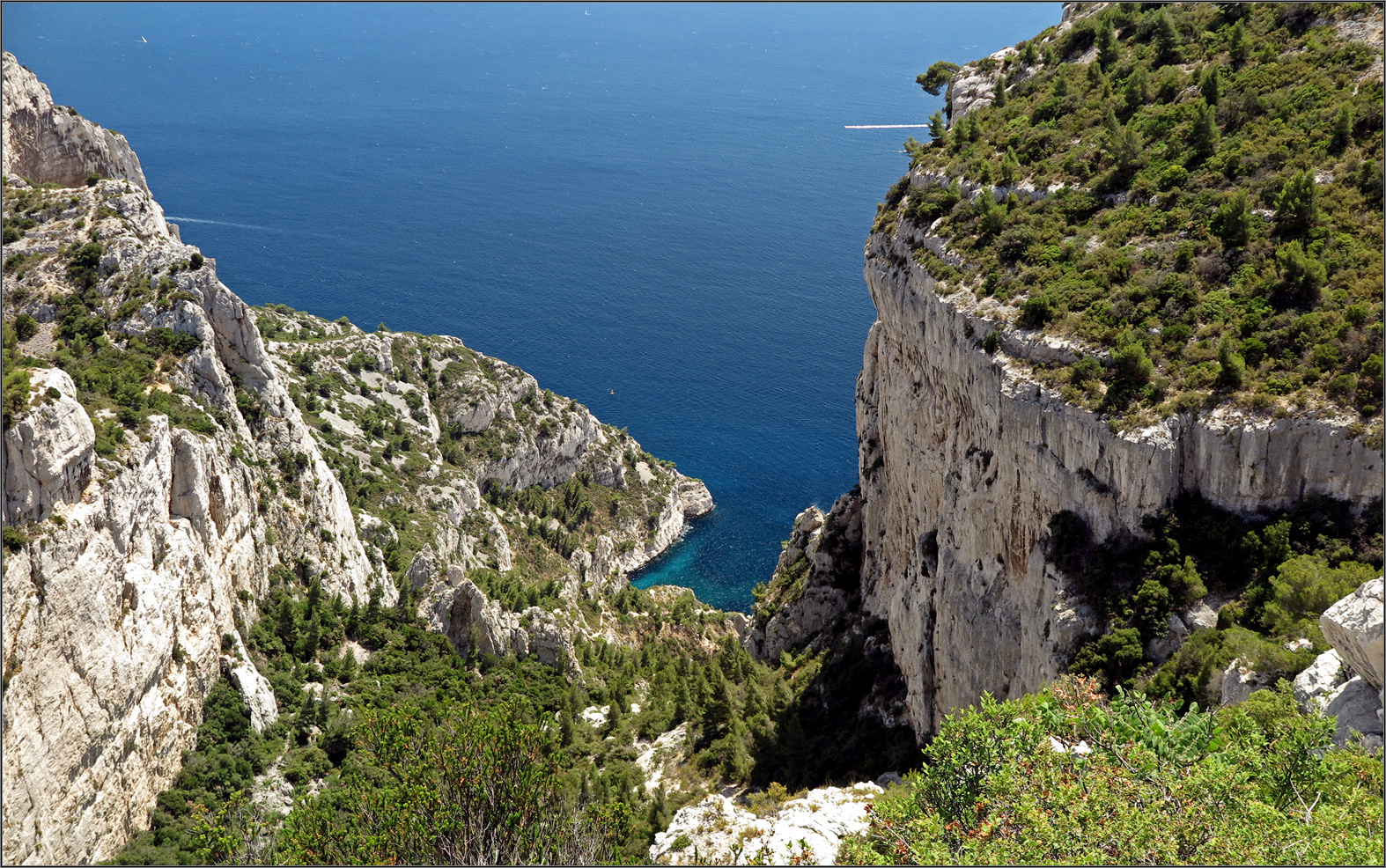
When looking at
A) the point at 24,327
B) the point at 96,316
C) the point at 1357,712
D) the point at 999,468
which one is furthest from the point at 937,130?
the point at 24,327

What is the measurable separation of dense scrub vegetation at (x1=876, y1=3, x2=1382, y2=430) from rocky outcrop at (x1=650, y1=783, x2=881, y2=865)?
1594cm

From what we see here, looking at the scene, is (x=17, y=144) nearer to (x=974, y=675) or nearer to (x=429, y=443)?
(x=429, y=443)

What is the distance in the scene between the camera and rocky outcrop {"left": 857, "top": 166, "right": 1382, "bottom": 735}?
31219 mm

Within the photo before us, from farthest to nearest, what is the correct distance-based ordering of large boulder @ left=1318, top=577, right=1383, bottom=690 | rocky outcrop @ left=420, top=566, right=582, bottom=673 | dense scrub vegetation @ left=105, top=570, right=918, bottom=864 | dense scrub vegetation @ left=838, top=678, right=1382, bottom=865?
rocky outcrop @ left=420, top=566, right=582, bottom=673
dense scrub vegetation @ left=105, top=570, right=918, bottom=864
large boulder @ left=1318, top=577, right=1383, bottom=690
dense scrub vegetation @ left=838, top=678, right=1382, bottom=865

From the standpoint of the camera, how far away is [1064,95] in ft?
168

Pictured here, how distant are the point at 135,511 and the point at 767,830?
2901 centimetres

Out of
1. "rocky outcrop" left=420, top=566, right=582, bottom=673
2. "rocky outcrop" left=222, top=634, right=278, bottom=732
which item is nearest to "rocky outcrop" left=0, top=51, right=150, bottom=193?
"rocky outcrop" left=420, top=566, right=582, bottom=673

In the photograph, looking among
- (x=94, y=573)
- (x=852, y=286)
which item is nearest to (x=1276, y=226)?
(x=94, y=573)

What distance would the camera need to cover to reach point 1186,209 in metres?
39.3

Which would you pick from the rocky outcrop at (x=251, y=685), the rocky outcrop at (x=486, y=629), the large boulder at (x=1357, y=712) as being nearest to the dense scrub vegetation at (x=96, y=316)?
the rocky outcrop at (x=251, y=685)

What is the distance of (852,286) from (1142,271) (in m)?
135

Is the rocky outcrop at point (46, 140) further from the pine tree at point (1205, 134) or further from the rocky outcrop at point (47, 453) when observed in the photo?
the pine tree at point (1205, 134)

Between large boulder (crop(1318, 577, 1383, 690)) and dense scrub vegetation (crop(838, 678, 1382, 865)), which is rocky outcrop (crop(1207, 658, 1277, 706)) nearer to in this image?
dense scrub vegetation (crop(838, 678, 1382, 865))

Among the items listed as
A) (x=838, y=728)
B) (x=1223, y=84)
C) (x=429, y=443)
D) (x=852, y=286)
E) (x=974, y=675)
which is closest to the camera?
(x=974, y=675)
